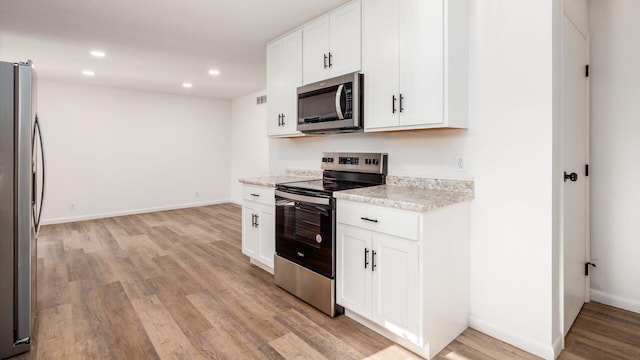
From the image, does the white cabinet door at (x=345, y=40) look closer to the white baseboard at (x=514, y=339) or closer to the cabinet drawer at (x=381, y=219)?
the cabinet drawer at (x=381, y=219)

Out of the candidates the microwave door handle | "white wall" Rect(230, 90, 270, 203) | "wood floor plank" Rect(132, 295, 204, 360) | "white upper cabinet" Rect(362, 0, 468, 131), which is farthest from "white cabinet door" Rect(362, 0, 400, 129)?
"white wall" Rect(230, 90, 270, 203)

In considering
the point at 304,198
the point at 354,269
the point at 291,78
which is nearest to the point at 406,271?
the point at 354,269

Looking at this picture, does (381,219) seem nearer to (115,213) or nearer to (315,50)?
(315,50)

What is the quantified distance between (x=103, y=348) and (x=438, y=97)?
255cm

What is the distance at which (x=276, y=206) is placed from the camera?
9.69ft

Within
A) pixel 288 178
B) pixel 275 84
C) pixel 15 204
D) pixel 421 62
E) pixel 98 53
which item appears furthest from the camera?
pixel 98 53

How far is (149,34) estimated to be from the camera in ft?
11.1

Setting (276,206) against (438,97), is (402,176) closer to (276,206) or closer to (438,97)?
(438,97)

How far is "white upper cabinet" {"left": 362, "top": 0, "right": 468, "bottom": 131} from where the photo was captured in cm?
208

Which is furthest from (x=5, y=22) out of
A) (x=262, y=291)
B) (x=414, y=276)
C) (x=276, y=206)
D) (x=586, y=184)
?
(x=586, y=184)

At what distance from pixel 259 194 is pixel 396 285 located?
1685mm

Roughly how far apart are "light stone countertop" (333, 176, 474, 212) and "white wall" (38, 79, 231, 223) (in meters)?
5.46

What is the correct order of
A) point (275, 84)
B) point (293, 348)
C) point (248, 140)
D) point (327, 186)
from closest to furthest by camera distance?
point (293, 348) → point (327, 186) → point (275, 84) → point (248, 140)

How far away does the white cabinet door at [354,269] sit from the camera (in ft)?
7.13
